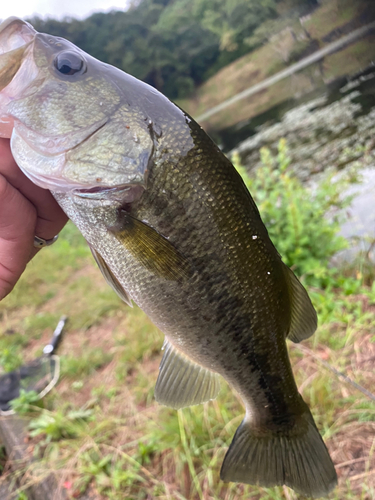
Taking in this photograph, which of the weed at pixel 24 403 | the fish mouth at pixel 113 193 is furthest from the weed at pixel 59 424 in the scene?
the fish mouth at pixel 113 193

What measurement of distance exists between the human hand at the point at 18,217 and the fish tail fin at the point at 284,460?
1279mm

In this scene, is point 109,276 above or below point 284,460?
above

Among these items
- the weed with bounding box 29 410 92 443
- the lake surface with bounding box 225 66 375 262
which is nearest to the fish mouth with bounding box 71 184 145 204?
the weed with bounding box 29 410 92 443

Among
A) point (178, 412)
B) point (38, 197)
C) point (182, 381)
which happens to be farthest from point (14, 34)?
point (178, 412)

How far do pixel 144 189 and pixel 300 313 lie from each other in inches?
35.4

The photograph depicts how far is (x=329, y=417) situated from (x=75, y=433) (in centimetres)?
224

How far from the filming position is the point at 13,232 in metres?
1.27

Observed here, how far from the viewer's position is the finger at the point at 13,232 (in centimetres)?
119

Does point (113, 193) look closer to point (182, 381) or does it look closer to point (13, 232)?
point (13, 232)

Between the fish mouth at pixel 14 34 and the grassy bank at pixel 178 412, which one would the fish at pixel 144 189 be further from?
the grassy bank at pixel 178 412

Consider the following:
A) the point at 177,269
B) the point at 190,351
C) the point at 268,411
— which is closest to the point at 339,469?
the point at 268,411

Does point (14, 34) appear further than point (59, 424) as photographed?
No

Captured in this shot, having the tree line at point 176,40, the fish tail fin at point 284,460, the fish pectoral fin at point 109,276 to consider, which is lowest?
the tree line at point 176,40

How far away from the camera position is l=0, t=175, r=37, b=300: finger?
1194 mm
